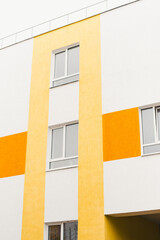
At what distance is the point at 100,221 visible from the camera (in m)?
10.8

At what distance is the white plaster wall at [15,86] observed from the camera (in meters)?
14.1

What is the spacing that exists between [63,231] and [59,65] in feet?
20.6

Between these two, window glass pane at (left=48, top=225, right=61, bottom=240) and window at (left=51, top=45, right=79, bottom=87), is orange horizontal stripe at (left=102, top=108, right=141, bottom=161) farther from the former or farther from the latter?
window glass pane at (left=48, top=225, right=61, bottom=240)

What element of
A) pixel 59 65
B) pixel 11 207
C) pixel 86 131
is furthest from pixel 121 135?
pixel 11 207

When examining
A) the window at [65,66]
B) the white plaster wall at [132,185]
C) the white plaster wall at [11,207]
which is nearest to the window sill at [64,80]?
the window at [65,66]

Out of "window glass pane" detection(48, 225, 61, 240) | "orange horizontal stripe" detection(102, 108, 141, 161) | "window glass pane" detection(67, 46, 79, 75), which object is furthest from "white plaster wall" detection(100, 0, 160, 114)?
"window glass pane" detection(48, 225, 61, 240)

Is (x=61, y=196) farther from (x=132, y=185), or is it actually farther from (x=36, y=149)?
(x=132, y=185)

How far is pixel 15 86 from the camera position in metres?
14.8

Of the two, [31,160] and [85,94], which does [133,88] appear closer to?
[85,94]

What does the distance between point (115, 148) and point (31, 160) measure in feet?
10.8

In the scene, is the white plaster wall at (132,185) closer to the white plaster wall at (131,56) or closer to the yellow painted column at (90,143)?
the yellow painted column at (90,143)

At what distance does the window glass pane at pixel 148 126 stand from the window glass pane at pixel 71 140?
98.8 inches

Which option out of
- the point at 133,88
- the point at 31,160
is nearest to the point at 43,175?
the point at 31,160

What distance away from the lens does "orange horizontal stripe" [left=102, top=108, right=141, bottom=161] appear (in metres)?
11.2
